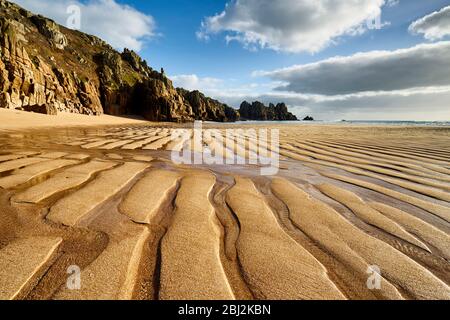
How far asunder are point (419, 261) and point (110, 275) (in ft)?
7.98

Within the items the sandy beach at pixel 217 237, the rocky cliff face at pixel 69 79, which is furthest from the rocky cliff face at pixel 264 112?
the sandy beach at pixel 217 237

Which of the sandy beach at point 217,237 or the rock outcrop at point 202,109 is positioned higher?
the rock outcrop at point 202,109

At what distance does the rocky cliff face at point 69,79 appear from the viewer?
1199 inches

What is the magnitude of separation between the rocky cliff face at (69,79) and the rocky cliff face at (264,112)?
44.4 m

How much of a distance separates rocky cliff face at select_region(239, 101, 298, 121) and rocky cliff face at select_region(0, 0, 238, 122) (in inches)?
1748

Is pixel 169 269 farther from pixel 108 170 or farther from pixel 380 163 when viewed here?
pixel 380 163

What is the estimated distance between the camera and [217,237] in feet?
7.85

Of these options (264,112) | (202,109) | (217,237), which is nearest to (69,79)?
(202,109)

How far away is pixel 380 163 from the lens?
21.9 feet

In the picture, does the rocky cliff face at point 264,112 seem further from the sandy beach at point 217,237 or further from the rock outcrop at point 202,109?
the sandy beach at point 217,237

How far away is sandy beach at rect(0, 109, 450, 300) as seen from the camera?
1.69 m

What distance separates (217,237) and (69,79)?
51.4 meters

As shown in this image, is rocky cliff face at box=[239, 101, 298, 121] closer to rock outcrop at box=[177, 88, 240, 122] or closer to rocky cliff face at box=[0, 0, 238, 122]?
rock outcrop at box=[177, 88, 240, 122]
